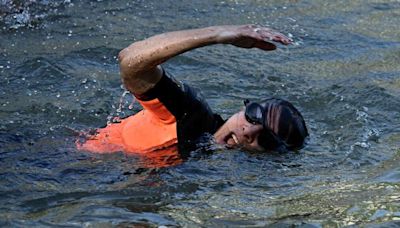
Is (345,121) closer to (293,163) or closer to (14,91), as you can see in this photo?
(293,163)

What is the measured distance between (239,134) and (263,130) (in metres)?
0.17

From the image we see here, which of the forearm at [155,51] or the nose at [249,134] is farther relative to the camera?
the nose at [249,134]

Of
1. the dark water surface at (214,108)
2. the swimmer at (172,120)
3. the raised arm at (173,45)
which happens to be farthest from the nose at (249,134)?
the raised arm at (173,45)

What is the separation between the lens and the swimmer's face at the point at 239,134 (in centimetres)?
553

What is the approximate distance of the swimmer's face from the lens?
553cm

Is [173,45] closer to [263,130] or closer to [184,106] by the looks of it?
[184,106]

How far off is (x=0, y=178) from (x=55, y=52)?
3.36m

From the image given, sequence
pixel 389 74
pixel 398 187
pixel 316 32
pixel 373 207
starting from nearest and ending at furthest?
pixel 373 207 → pixel 398 187 → pixel 389 74 → pixel 316 32

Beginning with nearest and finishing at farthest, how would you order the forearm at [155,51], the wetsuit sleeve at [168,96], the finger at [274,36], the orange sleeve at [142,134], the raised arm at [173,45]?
the finger at [274,36]
the raised arm at [173,45]
the forearm at [155,51]
the wetsuit sleeve at [168,96]
the orange sleeve at [142,134]

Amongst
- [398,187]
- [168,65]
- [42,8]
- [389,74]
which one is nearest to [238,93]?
[168,65]

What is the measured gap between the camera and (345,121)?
6941 millimetres

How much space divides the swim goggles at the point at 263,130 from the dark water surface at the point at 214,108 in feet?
0.32

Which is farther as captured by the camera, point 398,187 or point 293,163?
point 293,163

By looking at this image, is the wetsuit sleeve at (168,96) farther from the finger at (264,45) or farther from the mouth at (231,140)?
the finger at (264,45)
